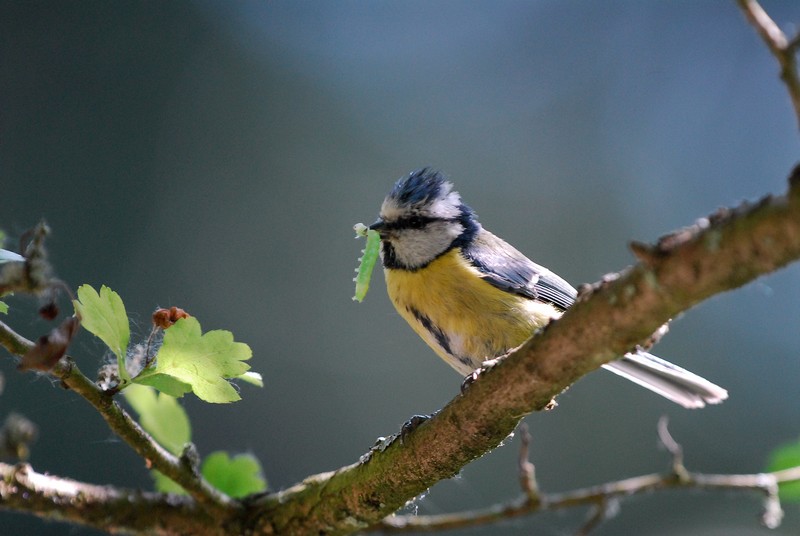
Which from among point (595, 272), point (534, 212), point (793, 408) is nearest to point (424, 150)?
point (534, 212)

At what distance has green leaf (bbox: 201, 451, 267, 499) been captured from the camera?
1197 mm

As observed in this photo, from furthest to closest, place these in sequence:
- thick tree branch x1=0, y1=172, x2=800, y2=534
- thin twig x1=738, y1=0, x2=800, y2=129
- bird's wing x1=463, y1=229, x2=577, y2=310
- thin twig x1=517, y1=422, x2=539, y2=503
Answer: bird's wing x1=463, y1=229, x2=577, y2=310 → thin twig x1=517, y1=422, x2=539, y2=503 → thick tree branch x1=0, y1=172, x2=800, y2=534 → thin twig x1=738, y1=0, x2=800, y2=129

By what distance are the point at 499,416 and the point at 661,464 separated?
260cm

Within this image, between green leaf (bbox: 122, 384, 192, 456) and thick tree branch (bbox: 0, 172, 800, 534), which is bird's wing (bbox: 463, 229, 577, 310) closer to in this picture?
thick tree branch (bbox: 0, 172, 800, 534)

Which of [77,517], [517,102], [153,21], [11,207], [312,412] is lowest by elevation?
[77,517]

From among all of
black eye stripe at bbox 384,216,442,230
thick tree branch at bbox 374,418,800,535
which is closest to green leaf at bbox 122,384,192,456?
thick tree branch at bbox 374,418,800,535

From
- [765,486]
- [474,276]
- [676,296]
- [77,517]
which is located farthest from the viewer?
[474,276]

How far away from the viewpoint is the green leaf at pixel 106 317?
81 cm

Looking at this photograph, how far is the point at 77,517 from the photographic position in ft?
3.33

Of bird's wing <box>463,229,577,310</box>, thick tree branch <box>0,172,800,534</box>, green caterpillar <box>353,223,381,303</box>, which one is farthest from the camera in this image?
bird's wing <box>463,229,577,310</box>

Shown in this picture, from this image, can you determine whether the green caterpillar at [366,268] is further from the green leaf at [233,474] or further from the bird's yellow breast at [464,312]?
the bird's yellow breast at [464,312]

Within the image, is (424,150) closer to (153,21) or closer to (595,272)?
(595,272)

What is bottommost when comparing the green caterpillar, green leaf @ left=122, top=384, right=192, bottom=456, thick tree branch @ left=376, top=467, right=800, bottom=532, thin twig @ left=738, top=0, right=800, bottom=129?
thick tree branch @ left=376, top=467, right=800, bottom=532

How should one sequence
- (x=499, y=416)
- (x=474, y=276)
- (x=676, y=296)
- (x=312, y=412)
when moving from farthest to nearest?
(x=312, y=412) → (x=474, y=276) → (x=499, y=416) → (x=676, y=296)
